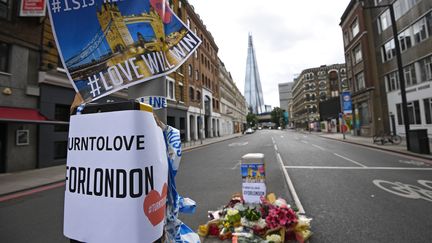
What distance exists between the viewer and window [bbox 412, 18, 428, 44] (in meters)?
20.6

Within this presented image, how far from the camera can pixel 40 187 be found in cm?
859

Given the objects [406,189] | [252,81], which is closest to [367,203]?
[406,189]

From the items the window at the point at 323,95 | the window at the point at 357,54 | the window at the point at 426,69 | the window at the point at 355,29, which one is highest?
the window at the point at 355,29

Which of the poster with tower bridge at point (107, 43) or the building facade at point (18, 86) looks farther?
the building facade at point (18, 86)

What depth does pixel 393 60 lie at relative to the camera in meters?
26.2

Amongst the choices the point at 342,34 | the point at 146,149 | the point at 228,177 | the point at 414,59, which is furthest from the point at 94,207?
the point at 342,34

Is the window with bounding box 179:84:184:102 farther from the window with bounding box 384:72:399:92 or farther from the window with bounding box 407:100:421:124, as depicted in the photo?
the window with bounding box 407:100:421:124

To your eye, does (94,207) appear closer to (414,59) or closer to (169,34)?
(169,34)

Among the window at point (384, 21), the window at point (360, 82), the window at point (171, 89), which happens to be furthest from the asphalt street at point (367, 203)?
the window at point (360, 82)

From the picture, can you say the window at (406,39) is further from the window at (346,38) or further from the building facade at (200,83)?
the building facade at (200,83)

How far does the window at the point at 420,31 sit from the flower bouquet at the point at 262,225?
25.2 meters

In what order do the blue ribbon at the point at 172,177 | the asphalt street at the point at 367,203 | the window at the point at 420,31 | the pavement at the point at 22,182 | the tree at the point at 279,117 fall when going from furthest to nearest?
the tree at the point at 279,117
the window at the point at 420,31
the pavement at the point at 22,182
the asphalt street at the point at 367,203
the blue ribbon at the point at 172,177

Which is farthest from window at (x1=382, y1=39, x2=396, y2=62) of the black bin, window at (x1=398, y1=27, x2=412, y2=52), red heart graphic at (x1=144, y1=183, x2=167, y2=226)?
red heart graphic at (x1=144, y1=183, x2=167, y2=226)

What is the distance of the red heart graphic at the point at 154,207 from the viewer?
4.50 feet
